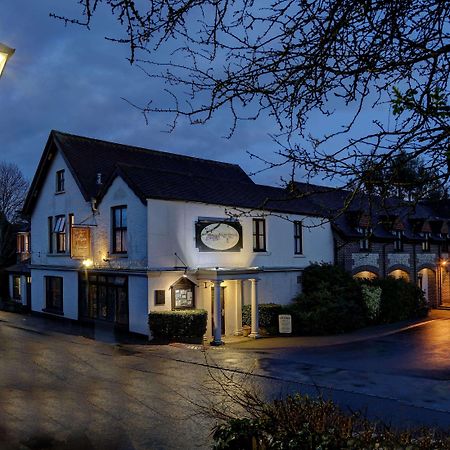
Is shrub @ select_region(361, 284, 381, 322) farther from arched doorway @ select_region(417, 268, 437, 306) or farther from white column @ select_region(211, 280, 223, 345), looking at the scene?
arched doorway @ select_region(417, 268, 437, 306)

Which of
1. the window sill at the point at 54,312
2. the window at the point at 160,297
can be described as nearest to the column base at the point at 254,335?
the window at the point at 160,297

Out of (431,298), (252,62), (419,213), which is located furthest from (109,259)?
(419,213)

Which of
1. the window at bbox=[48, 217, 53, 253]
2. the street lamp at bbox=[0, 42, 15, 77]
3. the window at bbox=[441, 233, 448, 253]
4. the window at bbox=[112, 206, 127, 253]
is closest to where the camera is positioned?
the street lamp at bbox=[0, 42, 15, 77]

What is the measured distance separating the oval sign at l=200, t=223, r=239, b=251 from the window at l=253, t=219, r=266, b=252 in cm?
147

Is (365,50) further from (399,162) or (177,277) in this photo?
(177,277)

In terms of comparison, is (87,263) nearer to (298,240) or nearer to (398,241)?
(298,240)

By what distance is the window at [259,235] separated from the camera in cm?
2420

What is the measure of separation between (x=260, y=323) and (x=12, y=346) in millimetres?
10394

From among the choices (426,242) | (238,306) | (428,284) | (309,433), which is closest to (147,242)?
(238,306)

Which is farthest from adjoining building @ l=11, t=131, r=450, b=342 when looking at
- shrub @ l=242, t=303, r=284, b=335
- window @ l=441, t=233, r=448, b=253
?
window @ l=441, t=233, r=448, b=253

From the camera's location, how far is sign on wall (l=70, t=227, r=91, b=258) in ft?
76.8

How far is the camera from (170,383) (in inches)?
525

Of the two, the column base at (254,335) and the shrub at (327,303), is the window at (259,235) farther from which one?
the column base at (254,335)

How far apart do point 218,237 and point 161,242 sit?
281 cm
